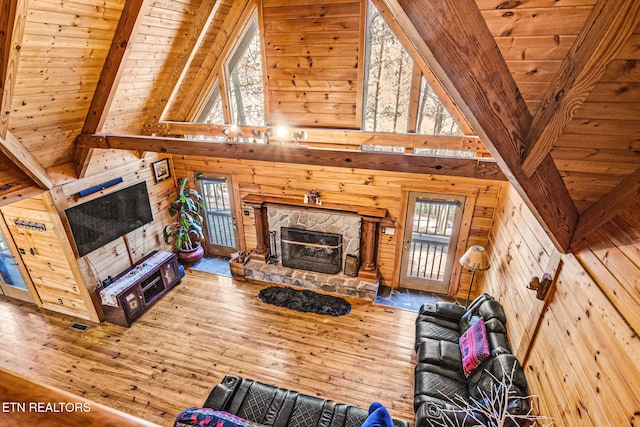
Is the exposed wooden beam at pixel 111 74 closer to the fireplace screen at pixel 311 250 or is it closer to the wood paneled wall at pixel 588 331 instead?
the fireplace screen at pixel 311 250

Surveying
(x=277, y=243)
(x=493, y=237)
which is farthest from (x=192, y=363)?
(x=493, y=237)

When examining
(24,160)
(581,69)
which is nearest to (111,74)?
(24,160)

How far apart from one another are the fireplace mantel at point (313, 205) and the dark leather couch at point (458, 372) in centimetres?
167

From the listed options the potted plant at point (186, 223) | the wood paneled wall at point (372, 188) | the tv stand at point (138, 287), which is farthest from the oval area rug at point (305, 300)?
the potted plant at point (186, 223)

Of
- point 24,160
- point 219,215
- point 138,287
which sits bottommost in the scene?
point 138,287

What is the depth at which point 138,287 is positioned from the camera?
16.5 ft

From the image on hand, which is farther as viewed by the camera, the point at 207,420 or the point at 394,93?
the point at 394,93

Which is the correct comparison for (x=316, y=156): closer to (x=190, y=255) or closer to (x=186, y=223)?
(x=186, y=223)

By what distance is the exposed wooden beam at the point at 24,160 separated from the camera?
3.55 m

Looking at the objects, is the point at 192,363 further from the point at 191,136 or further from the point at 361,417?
the point at 191,136

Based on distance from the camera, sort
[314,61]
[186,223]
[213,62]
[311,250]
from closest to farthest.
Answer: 1. [314,61]
2. [213,62]
3. [311,250]
4. [186,223]

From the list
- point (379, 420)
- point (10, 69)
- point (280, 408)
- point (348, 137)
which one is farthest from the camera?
point (348, 137)

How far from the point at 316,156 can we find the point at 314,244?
2.66 meters

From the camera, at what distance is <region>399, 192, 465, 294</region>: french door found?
5116 mm
